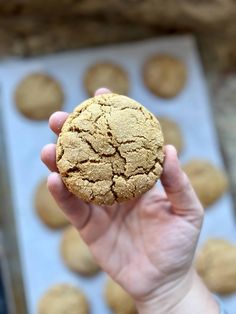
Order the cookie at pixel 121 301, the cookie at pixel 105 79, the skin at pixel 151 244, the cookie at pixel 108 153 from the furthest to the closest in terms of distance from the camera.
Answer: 1. the cookie at pixel 105 79
2. the cookie at pixel 121 301
3. the skin at pixel 151 244
4. the cookie at pixel 108 153

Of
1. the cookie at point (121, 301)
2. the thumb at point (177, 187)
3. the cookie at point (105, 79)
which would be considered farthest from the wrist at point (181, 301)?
the cookie at point (105, 79)

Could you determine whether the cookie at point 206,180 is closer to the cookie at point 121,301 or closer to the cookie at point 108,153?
the cookie at point 121,301

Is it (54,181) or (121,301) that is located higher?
(54,181)

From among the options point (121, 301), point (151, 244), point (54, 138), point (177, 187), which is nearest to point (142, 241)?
point (151, 244)

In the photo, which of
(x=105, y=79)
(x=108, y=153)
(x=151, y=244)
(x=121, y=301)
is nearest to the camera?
(x=108, y=153)

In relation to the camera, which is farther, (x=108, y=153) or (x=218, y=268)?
(x=218, y=268)

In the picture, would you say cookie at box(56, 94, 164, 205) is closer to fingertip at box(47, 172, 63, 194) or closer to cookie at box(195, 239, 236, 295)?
fingertip at box(47, 172, 63, 194)

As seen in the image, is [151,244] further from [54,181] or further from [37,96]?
[37,96]
